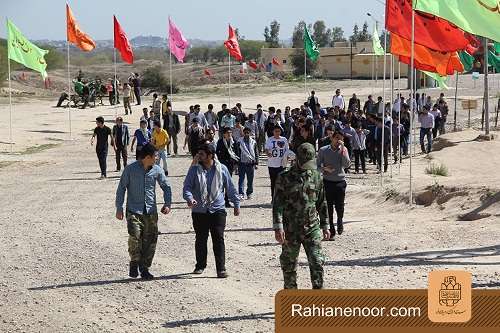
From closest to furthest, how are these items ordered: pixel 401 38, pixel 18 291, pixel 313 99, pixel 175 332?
pixel 175 332
pixel 18 291
pixel 401 38
pixel 313 99

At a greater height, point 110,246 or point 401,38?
point 401,38

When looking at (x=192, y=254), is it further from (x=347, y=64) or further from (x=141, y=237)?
(x=347, y=64)

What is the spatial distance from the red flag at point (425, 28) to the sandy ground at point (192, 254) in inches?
103

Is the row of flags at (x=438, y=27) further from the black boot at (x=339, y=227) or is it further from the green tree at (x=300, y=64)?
the green tree at (x=300, y=64)

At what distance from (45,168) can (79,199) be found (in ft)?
27.3

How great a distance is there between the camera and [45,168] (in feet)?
94.1

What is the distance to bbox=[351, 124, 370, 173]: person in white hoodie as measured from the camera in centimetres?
2456

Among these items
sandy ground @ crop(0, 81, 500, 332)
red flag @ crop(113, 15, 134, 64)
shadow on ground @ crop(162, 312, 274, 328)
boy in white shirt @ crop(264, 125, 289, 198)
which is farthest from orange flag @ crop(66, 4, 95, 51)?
shadow on ground @ crop(162, 312, 274, 328)

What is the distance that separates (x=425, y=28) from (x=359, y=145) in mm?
6584

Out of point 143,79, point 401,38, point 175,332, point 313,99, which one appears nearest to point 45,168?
point 313,99

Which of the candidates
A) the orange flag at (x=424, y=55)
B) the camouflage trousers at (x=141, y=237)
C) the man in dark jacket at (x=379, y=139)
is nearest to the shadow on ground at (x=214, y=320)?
the camouflage trousers at (x=141, y=237)

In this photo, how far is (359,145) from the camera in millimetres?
24703

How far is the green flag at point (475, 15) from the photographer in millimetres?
14531

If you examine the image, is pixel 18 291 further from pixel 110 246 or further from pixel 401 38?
pixel 401 38
